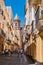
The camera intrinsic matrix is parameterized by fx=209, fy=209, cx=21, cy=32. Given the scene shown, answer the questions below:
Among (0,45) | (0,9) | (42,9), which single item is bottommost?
(0,45)

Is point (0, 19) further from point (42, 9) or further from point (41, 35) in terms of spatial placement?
point (42, 9)

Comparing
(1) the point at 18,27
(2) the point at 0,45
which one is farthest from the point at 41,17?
(1) the point at 18,27

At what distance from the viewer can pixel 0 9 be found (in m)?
45.4

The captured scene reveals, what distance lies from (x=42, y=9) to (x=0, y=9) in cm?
3064

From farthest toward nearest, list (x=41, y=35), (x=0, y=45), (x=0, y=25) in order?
(x=0, y=45) → (x=0, y=25) → (x=41, y=35)

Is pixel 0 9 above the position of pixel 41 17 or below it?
above

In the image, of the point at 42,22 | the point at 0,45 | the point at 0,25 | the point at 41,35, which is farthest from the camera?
the point at 0,45

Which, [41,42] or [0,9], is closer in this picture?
[41,42]

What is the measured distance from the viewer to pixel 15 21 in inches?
6654

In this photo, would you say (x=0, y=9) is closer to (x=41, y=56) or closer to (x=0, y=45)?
(x=0, y=45)

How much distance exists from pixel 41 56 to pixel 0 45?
102 ft

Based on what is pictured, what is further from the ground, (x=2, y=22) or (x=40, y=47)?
(x=2, y=22)

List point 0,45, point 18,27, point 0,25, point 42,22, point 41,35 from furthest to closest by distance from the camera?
1. point 18,27
2. point 0,45
3. point 0,25
4. point 41,35
5. point 42,22

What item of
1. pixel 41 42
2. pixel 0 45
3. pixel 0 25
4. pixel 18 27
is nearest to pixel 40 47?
pixel 41 42
